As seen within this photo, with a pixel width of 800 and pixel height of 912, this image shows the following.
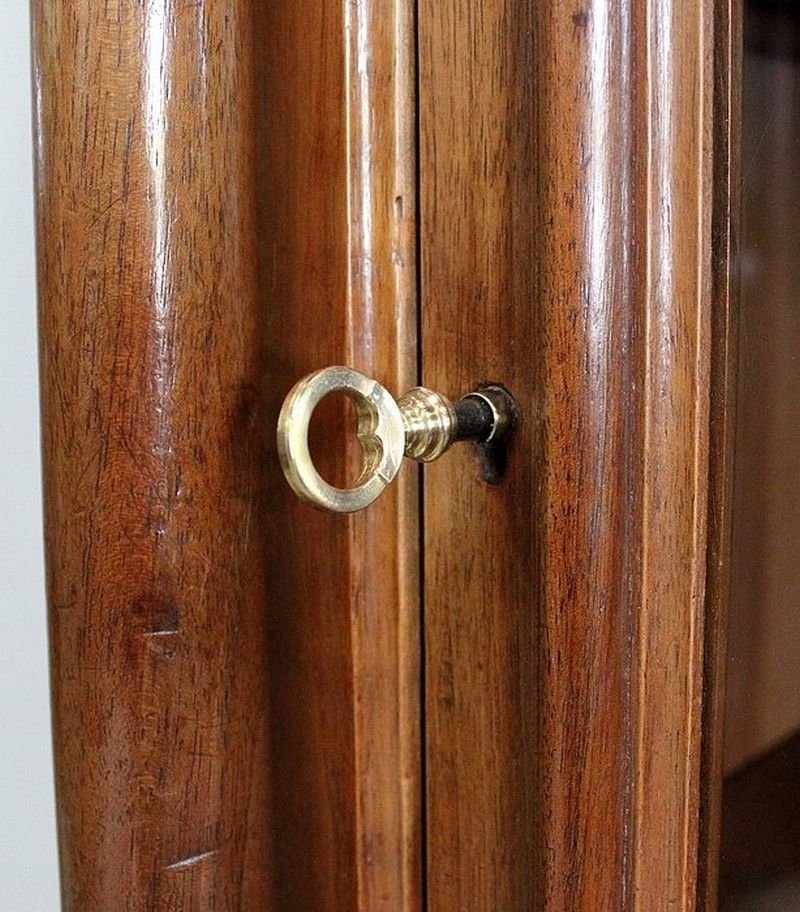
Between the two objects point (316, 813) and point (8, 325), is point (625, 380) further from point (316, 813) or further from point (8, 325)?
point (8, 325)

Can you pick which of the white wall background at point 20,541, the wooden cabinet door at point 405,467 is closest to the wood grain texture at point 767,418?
the wooden cabinet door at point 405,467

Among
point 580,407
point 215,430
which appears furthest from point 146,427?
point 580,407

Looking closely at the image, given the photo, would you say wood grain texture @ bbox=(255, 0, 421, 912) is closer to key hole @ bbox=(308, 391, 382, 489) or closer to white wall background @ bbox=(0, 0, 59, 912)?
key hole @ bbox=(308, 391, 382, 489)

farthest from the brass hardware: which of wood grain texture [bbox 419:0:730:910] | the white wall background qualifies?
the white wall background

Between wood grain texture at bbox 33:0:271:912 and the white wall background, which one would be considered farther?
the white wall background

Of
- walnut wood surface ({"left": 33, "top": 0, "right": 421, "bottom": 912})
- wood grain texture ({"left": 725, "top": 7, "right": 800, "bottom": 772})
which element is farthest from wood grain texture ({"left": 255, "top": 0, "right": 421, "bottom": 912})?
wood grain texture ({"left": 725, "top": 7, "right": 800, "bottom": 772})

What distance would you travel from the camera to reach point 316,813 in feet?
1.38

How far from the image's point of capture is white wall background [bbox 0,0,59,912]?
55 centimetres

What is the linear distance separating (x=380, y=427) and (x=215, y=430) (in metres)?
0.08

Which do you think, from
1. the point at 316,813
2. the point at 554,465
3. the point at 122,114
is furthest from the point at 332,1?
the point at 316,813

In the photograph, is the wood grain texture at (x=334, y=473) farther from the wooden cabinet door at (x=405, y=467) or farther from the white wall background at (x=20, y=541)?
the white wall background at (x=20, y=541)

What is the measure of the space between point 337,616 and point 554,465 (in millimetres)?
106

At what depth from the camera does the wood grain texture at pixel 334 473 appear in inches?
15.2

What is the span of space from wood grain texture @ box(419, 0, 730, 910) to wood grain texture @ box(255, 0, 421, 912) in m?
0.02
